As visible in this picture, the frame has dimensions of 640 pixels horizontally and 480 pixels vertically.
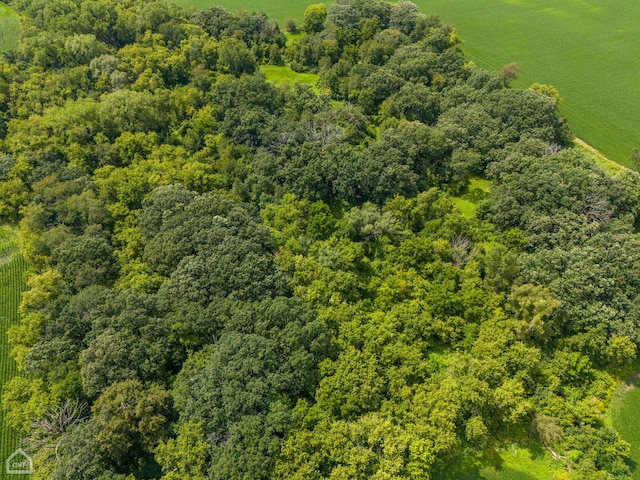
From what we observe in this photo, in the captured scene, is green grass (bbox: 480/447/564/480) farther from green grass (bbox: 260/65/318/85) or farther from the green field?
green grass (bbox: 260/65/318/85)

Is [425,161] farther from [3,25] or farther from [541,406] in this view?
[3,25]

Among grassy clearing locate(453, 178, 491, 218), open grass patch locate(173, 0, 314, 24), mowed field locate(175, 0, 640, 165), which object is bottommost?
grassy clearing locate(453, 178, 491, 218)

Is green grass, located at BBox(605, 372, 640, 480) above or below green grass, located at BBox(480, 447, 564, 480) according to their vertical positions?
above

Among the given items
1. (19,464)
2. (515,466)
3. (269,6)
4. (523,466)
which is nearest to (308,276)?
(515,466)

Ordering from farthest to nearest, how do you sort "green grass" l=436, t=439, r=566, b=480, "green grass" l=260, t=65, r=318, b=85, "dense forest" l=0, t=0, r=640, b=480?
"green grass" l=260, t=65, r=318, b=85, "green grass" l=436, t=439, r=566, b=480, "dense forest" l=0, t=0, r=640, b=480

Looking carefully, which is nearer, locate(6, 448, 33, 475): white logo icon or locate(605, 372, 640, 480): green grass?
locate(6, 448, 33, 475): white logo icon

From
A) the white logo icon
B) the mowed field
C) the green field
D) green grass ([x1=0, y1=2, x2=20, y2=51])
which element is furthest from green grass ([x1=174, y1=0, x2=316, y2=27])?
the white logo icon

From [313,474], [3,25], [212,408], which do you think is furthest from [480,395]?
[3,25]

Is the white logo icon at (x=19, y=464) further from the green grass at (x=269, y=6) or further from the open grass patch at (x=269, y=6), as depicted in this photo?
the green grass at (x=269, y=6)
